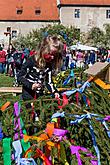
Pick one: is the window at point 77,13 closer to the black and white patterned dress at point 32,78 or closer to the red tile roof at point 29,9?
the red tile roof at point 29,9

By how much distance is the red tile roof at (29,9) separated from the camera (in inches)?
2685

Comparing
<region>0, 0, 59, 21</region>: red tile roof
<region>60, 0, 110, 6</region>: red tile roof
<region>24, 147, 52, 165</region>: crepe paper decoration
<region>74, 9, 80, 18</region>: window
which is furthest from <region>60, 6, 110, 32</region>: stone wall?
<region>24, 147, 52, 165</region>: crepe paper decoration

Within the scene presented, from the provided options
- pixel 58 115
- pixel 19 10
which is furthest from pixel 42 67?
pixel 19 10

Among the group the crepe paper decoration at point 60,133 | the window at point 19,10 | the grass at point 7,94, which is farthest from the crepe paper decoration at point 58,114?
the window at point 19,10

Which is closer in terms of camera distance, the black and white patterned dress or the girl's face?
the girl's face

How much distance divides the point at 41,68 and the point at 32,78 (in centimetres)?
16

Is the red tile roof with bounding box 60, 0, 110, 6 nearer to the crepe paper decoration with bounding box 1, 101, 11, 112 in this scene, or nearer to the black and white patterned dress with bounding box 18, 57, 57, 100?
the black and white patterned dress with bounding box 18, 57, 57, 100

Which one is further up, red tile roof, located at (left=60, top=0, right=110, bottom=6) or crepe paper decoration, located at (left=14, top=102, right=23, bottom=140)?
red tile roof, located at (left=60, top=0, right=110, bottom=6)

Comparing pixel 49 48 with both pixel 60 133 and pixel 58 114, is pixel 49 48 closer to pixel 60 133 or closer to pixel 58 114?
pixel 58 114

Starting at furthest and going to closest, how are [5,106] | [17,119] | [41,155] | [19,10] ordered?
[19,10], [5,106], [17,119], [41,155]

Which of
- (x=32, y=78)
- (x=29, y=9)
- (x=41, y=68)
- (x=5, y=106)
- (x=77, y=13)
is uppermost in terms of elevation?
(x=29, y=9)

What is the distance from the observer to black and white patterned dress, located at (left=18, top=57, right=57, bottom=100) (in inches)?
198

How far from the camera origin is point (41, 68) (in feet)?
16.4

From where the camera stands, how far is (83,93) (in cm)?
501
